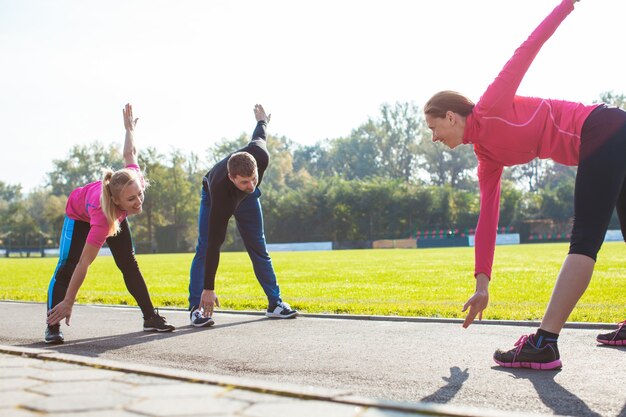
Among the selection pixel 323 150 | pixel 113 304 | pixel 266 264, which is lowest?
pixel 113 304

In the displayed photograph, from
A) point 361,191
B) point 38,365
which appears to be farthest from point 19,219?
point 38,365

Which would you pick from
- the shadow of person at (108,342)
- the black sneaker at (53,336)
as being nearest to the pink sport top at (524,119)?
the shadow of person at (108,342)

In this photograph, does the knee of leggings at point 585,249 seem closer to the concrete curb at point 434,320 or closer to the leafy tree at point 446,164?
the concrete curb at point 434,320

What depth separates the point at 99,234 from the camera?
511cm

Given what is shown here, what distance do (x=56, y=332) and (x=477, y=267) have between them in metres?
3.46

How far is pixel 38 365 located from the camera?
402 cm

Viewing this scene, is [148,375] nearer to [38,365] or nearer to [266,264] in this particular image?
[38,365]

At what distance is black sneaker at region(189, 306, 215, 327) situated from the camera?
6.46 m

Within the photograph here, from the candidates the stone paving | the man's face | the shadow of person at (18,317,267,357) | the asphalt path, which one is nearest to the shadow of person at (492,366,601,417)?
the asphalt path

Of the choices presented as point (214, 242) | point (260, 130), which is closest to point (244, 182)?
point (214, 242)

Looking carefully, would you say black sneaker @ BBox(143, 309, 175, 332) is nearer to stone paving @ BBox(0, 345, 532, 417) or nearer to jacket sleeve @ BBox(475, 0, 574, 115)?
stone paving @ BBox(0, 345, 532, 417)

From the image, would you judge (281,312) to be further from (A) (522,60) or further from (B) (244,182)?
(A) (522,60)

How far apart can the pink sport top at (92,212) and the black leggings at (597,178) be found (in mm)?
3369

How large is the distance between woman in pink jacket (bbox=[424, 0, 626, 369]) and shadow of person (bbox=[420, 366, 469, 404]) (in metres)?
0.33
